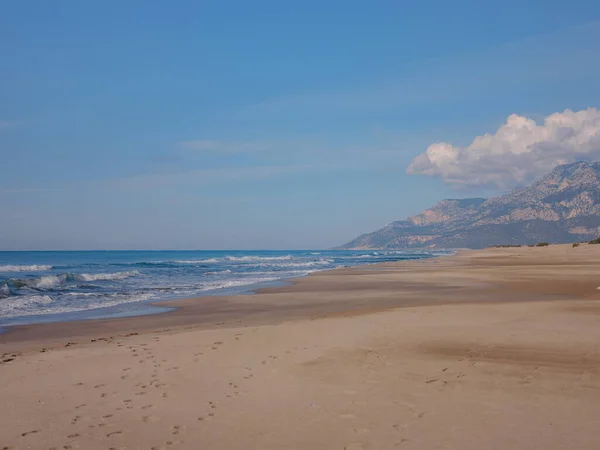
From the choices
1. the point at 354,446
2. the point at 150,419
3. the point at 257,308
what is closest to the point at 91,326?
the point at 257,308

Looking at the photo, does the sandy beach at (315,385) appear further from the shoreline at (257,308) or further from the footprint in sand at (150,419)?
the shoreline at (257,308)

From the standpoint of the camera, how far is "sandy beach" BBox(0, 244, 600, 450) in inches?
209

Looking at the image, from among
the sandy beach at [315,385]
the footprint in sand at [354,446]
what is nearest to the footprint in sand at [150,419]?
the sandy beach at [315,385]

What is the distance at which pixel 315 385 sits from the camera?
23.4ft

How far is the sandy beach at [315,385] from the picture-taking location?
5.30 m

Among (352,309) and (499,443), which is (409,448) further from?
(352,309)

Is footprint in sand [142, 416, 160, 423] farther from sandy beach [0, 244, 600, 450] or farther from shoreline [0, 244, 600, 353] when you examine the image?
shoreline [0, 244, 600, 353]

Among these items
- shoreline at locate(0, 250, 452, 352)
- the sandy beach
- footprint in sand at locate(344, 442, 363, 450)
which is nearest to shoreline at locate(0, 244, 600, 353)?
shoreline at locate(0, 250, 452, 352)

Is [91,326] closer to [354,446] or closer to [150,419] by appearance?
[150,419]

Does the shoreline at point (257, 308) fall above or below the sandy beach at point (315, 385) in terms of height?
below

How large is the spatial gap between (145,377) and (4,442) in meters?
2.60

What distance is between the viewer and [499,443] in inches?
197

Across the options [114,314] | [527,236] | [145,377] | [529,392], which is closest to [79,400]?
[145,377]

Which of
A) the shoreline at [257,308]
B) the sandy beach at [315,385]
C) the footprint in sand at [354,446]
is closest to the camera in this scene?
the footprint in sand at [354,446]
